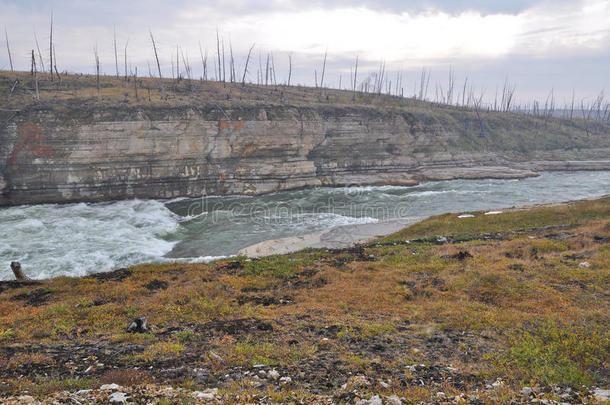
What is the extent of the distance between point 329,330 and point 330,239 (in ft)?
54.9

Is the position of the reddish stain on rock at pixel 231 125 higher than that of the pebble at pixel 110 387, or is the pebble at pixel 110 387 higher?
the reddish stain on rock at pixel 231 125

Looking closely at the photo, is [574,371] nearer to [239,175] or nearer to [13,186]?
[239,175]

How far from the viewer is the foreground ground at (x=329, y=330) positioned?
6473 mm

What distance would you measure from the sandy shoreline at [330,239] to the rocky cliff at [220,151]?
21972mm

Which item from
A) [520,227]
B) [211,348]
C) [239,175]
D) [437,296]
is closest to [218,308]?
[211,348]

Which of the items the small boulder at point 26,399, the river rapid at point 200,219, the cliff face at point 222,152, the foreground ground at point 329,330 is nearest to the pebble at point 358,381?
the foreground ground at point 329,330

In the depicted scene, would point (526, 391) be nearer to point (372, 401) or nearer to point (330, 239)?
point (372, 401)

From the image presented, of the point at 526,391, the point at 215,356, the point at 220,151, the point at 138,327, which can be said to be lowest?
the point at 138,327

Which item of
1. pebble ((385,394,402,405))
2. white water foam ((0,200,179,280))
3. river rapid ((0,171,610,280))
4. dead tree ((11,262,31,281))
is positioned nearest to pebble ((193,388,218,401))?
pebble ((385,394,402,405))

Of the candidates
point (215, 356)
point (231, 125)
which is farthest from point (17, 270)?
point (231, 125)

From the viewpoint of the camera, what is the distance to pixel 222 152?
4747 centimetres

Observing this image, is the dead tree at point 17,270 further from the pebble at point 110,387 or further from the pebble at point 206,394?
the pebble at point 206,394

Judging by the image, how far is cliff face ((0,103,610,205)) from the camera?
3897cm

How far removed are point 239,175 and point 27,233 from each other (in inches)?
972
